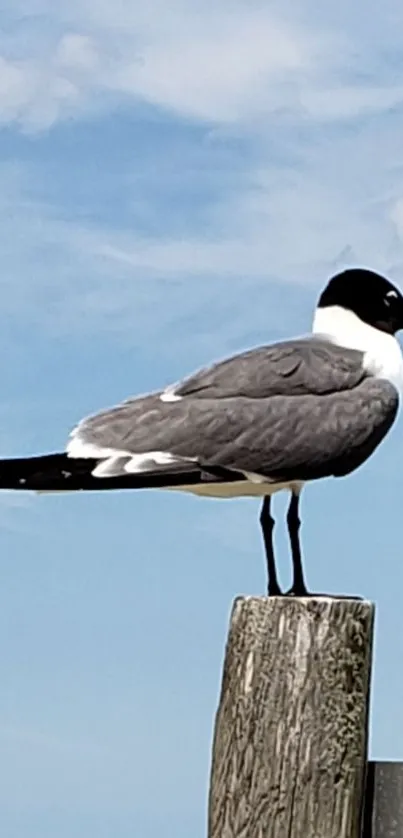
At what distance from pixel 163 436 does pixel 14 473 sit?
759 millimetres

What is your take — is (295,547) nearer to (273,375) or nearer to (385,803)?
(273,375)

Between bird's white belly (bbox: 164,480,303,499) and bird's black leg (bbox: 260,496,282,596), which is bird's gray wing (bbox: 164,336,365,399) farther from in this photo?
bird's black leg (bbox: 260,496,282,596)

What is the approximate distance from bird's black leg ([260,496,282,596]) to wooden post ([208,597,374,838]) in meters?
1.68

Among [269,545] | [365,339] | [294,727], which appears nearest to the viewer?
[294,727]

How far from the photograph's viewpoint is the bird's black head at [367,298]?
7.45 meters

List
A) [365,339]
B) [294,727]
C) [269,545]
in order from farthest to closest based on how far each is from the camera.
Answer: [365,339] → [269,545] → [294,727]

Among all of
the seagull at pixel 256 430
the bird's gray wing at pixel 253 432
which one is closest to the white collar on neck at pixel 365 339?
the seagull at pixel 256 430

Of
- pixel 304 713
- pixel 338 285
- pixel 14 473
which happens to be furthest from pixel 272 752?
pixel 338 285

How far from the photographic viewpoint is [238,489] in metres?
6.46

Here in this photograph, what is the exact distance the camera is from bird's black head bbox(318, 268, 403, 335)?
7.45 metres

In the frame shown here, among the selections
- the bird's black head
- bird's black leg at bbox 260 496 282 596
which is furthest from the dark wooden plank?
the bird's black head

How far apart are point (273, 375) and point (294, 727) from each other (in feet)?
7.83

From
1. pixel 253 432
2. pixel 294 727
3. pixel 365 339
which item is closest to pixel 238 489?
pixel 253 432

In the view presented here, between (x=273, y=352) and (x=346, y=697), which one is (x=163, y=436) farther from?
(x=346, y=697)
